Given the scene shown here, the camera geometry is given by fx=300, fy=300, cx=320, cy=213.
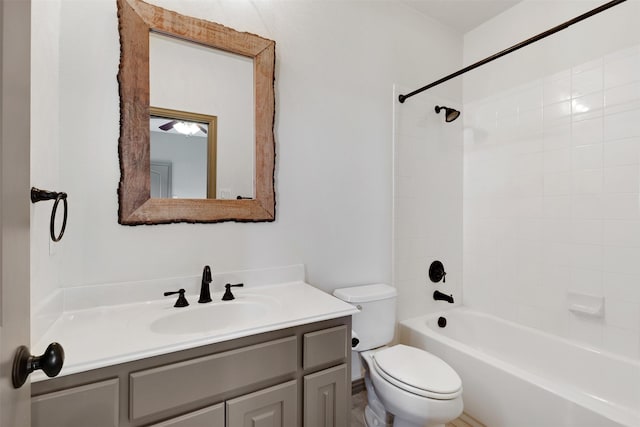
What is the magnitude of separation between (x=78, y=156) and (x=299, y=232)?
3.37ft

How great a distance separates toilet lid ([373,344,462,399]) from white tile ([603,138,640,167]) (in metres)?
1.46

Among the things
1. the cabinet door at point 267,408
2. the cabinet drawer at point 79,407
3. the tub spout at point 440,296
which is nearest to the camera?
the cabinet drawer at point 79,407

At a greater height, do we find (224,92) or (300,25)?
(300,25)

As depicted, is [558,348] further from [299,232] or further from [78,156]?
[78,156]

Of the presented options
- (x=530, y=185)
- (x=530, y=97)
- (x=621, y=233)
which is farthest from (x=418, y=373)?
(x=530, y=97)

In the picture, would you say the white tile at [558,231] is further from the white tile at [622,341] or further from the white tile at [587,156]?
the white tile at [622,341]

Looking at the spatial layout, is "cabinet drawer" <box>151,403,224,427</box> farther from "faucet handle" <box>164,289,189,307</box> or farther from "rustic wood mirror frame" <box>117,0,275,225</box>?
"rustic wood mirror frame" <box>117,0,275,225</box>

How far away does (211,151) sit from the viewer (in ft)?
4.74

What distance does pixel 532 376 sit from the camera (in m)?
1.49

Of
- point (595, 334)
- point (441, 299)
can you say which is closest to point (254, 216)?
point (441, 299)

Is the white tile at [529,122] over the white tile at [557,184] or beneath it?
over

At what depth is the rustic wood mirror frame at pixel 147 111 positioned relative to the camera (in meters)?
1.25

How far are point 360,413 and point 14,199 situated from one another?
6.26ft

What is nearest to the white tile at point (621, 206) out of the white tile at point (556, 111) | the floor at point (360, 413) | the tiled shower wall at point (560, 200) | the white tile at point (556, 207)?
the tiled shower wall at point (560, 200)
